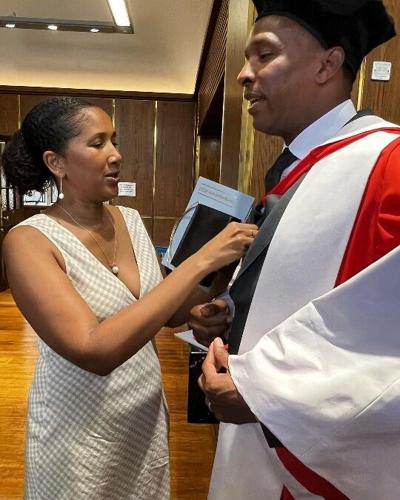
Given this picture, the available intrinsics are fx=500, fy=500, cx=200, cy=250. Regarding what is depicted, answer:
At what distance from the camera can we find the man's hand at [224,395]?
809mm

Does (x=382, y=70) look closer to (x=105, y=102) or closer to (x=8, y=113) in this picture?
(x=105, y=102)

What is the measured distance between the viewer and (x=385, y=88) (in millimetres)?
1870

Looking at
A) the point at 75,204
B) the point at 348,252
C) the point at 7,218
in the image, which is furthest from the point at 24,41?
the point at 348,252

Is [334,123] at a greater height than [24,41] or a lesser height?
lesser

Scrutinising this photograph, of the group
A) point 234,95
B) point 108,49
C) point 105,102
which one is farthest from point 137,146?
point 234,95

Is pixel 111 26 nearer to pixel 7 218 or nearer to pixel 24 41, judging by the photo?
pixel 24 41

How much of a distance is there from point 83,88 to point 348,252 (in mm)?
6820

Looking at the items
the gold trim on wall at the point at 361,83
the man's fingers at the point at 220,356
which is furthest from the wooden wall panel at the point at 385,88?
the man's fingers at the point at 220,356

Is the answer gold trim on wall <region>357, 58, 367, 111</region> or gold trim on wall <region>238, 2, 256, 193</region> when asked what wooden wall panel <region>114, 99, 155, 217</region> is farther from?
gold trim on wall <region>357, 58, 367, 111</region>

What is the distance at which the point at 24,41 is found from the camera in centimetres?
579

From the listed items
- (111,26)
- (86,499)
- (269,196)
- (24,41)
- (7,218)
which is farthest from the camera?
(7,218)

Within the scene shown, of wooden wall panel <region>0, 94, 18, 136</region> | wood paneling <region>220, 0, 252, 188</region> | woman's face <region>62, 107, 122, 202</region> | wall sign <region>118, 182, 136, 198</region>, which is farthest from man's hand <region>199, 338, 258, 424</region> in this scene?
wooden wall panel <region>0, 94, 18, 136</region>

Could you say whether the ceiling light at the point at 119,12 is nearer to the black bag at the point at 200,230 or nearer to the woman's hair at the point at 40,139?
the woman's hair at the point at 40,139

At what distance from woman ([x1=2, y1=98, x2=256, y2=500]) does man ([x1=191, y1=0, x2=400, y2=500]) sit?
0.17 m
